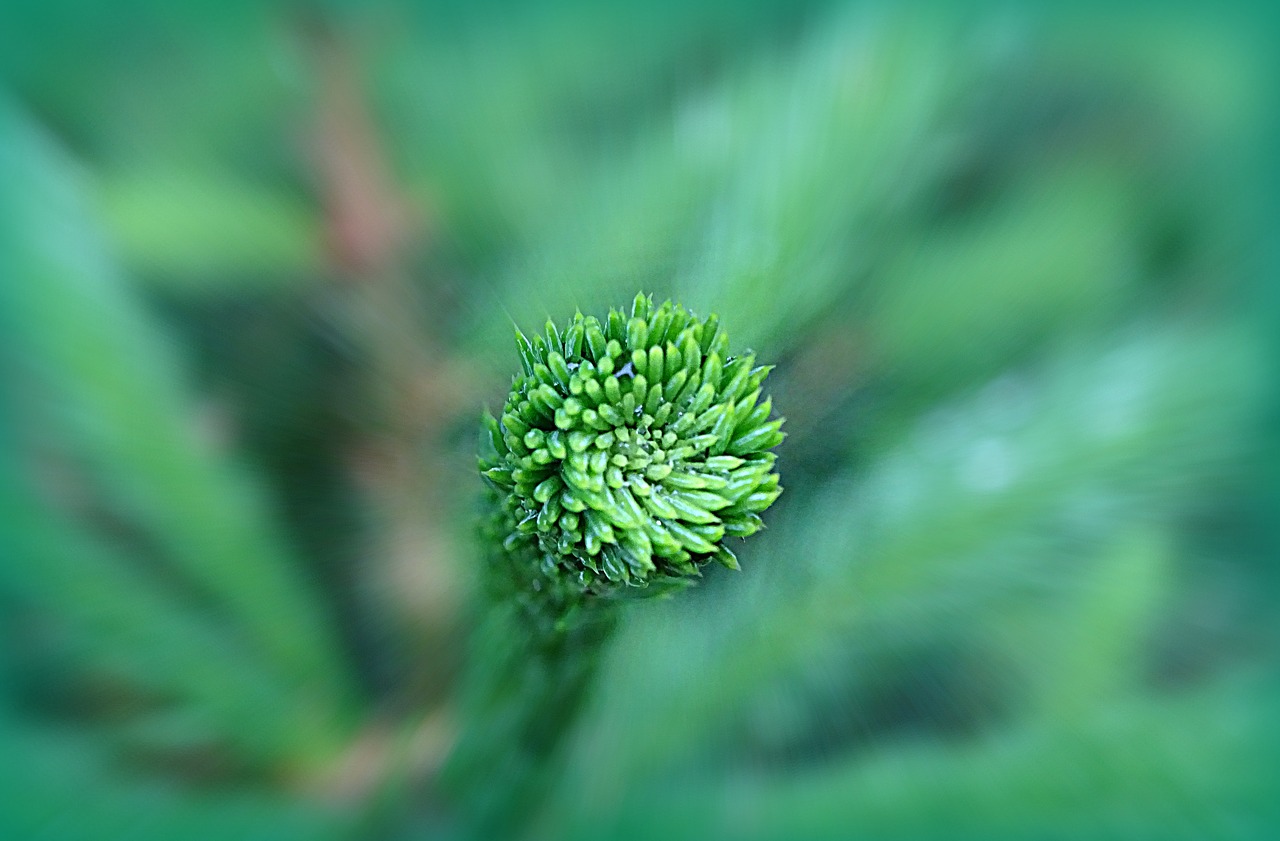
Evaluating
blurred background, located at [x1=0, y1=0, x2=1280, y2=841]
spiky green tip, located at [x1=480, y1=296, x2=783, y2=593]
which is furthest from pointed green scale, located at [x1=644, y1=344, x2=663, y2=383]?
blurred background, located at [x1=0, y1=0, x2=1280, y2=841]

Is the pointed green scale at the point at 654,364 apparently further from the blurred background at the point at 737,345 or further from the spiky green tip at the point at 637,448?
the blurred background at the point at 737,345

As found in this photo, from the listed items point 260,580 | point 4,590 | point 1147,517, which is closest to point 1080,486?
point 1147,517

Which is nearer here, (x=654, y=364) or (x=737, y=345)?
(x=654, y=364)

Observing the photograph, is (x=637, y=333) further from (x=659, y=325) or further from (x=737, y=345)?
(x=737, y=345)

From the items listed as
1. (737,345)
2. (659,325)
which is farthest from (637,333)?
(737,345)

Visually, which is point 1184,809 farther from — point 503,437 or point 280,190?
point 280,190

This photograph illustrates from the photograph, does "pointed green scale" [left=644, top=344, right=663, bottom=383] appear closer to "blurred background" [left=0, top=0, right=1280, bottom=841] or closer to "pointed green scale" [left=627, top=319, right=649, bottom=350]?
"pointed green scale" [left=627, top=319, right=649, bottom=350]

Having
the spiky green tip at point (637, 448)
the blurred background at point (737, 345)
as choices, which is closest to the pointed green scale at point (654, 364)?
the spiky green tip at point (637, 448)
